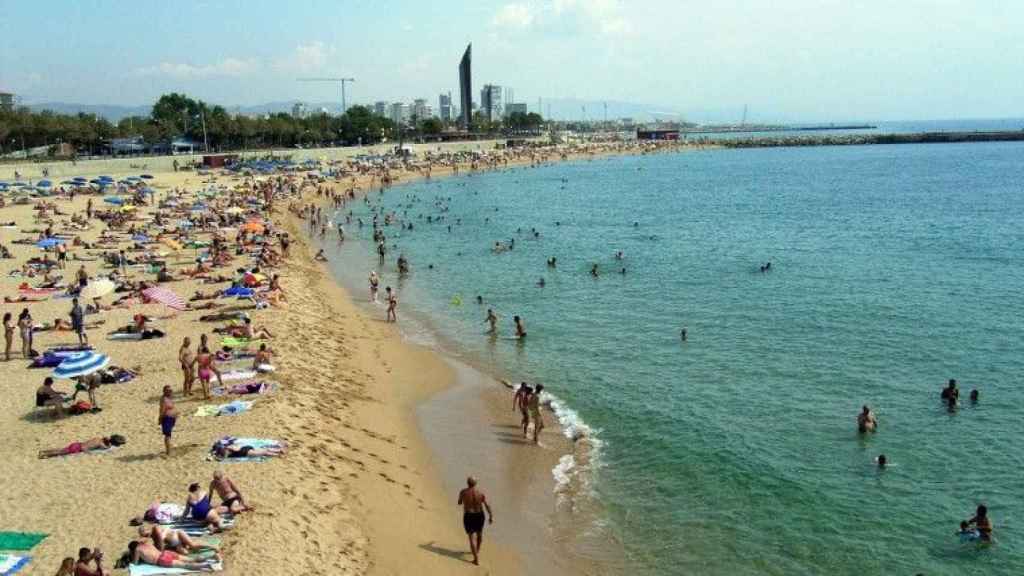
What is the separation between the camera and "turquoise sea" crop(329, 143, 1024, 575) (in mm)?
12953

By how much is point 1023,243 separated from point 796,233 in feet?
38.8

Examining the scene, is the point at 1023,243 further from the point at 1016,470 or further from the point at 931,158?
the point at 931,158

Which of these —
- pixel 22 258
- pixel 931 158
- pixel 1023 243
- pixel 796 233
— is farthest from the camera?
pixel 931 158

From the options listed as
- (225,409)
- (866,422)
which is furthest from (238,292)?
(866,422)

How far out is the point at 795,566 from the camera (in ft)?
38.8

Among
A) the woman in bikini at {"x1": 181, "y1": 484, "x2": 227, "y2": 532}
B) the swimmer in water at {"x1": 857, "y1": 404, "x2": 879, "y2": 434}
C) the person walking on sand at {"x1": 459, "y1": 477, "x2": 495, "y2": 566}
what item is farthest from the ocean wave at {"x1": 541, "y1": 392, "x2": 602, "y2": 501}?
the woman in bikini at {"x1": 181, "y1": 484, "x2": 227, "y2": 532}

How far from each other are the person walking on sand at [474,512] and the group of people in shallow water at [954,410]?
775cm

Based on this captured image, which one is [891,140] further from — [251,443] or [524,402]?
[251,443]

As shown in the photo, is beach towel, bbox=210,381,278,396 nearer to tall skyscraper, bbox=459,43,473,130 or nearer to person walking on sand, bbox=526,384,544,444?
person walking on sand, bbox=526,384,544,444

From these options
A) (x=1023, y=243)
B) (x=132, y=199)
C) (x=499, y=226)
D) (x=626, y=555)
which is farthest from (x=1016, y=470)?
(x=132, y=199)

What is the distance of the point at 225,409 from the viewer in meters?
15.2

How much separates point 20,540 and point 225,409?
5.11m

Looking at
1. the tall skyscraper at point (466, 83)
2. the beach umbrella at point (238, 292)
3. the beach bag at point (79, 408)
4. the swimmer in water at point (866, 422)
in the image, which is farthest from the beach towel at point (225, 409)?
the tall skyscraper at point (466, 83)

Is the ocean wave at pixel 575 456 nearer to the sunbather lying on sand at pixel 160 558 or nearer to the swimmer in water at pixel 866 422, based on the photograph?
the swimmer in water at pixel 866 422
